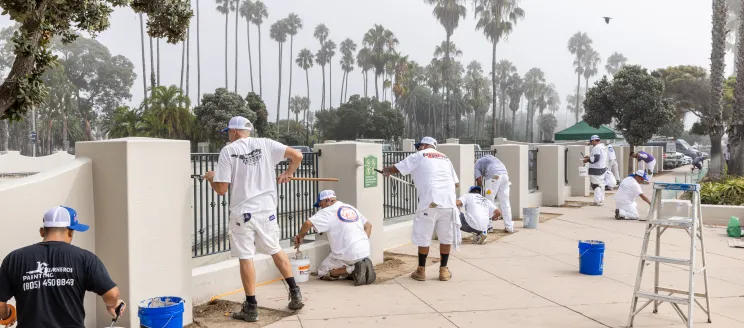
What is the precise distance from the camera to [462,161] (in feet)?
36.7

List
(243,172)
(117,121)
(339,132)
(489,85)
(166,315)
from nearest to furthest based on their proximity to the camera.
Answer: (166,315) → (243,172) → (117,121) → (339,132) → (489,85)

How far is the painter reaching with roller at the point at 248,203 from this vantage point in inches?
218

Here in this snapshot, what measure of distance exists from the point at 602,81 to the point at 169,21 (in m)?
25.9

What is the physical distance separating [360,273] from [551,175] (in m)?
10.7

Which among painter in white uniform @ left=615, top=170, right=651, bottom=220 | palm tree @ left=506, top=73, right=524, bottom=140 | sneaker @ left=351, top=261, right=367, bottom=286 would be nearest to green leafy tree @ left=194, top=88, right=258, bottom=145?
painter in white uniform @ left=615, top=170, right=651, bottom=220

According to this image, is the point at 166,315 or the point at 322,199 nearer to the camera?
the point at 166,315

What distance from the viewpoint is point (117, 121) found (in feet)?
152

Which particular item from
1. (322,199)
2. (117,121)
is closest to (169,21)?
(322,199)

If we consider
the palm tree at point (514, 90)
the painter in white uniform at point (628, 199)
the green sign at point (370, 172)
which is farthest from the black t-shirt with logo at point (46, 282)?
the palm tree at point (514, 90)

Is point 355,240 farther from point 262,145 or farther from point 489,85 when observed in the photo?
point 489,85

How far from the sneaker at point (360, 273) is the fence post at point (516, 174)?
24.0 feet

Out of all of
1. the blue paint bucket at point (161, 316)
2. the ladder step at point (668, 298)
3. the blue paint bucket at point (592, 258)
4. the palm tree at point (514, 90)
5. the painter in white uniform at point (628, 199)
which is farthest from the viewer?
the palm tree at point (514, 90)

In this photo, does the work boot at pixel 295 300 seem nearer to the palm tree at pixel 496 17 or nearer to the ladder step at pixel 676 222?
the ladder step at pixel 676 222

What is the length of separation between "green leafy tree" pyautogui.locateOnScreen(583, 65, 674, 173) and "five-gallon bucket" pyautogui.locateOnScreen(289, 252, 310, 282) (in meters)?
23.3
